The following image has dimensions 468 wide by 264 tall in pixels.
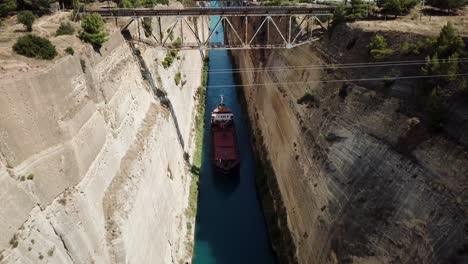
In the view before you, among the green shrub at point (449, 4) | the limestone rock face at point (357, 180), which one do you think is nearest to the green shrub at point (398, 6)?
the green shrub at point (449, 4)

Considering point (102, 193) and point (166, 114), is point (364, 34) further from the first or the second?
point (102, 193)

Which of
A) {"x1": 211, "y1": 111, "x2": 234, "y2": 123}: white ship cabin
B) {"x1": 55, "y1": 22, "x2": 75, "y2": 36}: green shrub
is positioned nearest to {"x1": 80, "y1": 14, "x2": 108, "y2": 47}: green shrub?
{"x1": 55, "y1": 22, "x2": 75, "y2": 36}: green shrub

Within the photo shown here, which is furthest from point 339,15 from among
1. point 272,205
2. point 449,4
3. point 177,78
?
point 177,78

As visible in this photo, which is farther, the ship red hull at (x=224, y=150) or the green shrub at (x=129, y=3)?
the ship red hull at (x=224, y=150)

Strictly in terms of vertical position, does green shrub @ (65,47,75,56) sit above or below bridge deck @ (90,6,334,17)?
below

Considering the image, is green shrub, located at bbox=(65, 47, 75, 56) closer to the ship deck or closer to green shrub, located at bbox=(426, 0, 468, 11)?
the ship deck

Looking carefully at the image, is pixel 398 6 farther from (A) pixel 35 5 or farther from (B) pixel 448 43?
(A) pixel 35 5

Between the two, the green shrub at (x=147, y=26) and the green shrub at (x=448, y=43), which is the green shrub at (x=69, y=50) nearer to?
the green shrub at (x=147, y=26)
